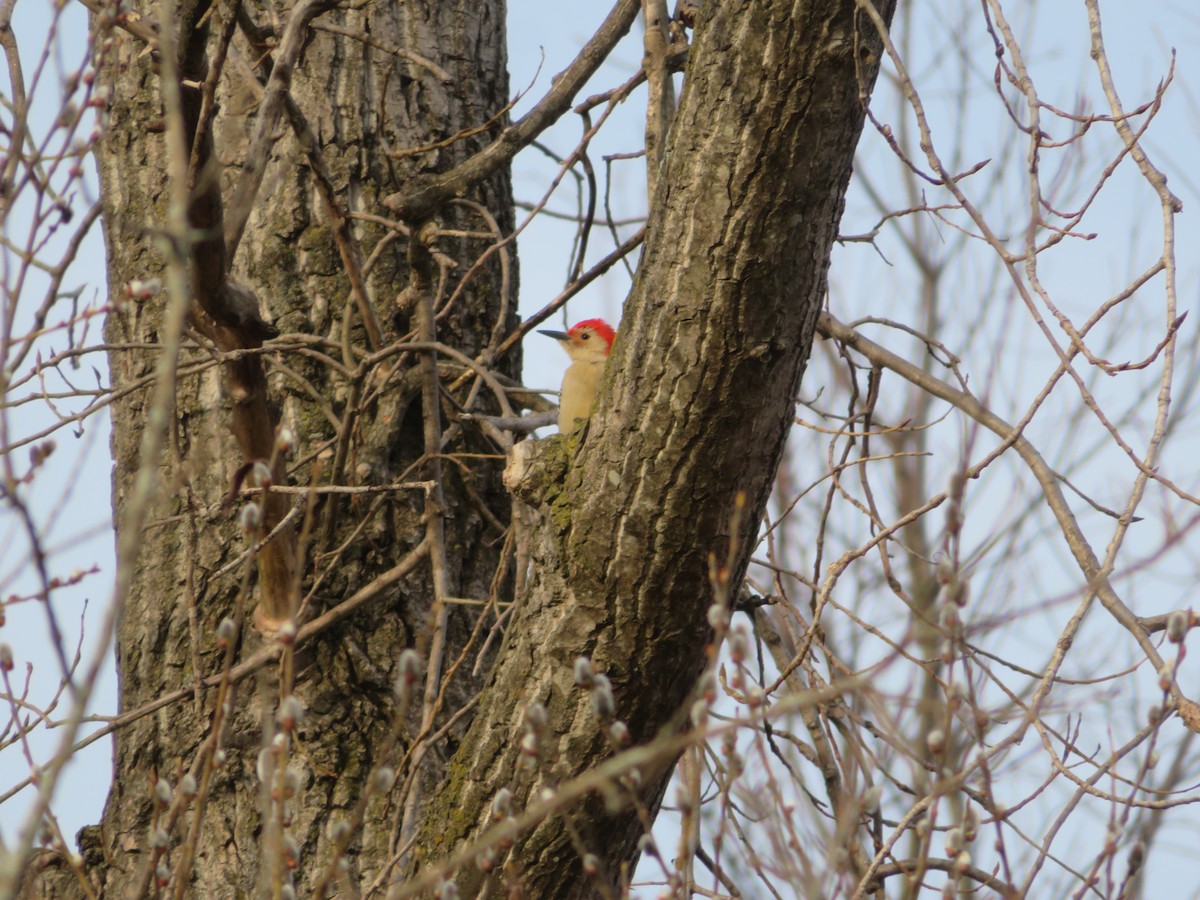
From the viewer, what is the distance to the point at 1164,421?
2.23m

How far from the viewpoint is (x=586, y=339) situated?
5199 millimetres

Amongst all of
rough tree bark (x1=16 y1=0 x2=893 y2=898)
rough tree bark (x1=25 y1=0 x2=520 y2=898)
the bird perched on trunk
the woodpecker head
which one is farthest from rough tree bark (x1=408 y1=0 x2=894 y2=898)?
the woodpecker head

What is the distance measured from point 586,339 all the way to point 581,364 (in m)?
0.38

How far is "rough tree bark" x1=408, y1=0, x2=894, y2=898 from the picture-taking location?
7.79 feet

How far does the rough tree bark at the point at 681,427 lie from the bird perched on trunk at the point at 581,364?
1.39 metres

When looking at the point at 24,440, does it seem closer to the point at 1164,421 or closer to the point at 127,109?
the point at 127,109

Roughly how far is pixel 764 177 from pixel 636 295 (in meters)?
0.35

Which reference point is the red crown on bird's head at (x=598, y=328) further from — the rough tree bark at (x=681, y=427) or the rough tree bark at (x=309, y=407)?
the rough tree bark at (x=681, y=427)

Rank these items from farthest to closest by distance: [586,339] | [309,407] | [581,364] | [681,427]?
[586,339] → [581,364] → [309,407] → [681,427]

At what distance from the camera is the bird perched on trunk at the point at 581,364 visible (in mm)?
4105

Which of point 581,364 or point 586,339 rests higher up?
point 586,339

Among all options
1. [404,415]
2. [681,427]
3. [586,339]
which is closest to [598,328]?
[586,339]

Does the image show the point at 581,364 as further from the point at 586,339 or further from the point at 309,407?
the point at 309,407

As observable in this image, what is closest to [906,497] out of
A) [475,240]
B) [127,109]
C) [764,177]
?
[475,240]
